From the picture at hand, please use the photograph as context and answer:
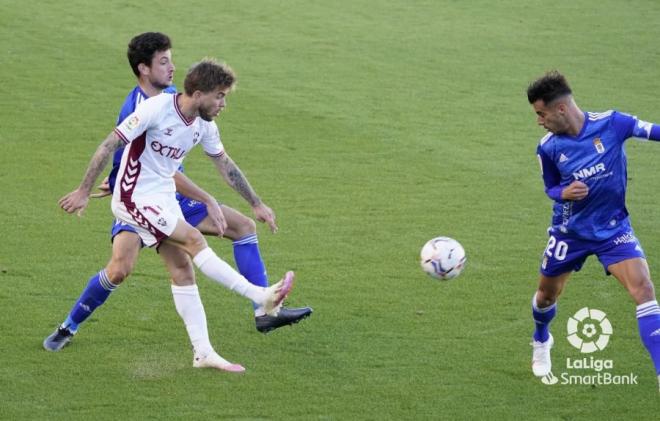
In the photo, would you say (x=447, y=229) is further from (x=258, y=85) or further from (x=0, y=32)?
(x=0, y=32)

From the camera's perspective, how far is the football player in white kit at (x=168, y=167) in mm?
6789

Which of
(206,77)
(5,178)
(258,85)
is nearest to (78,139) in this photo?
(5,178)

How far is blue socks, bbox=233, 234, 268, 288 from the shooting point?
7.80 m

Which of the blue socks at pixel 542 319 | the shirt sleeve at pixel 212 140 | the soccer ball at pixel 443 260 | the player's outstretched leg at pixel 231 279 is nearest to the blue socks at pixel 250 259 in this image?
the shirt sleeve at pixel 212 140

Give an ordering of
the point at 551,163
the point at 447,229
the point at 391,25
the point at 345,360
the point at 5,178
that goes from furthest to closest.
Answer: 1. the point at 391,25
2. the point at 5,178
3. the point at 447,229
4. the point at 345,360
5. the point at 551,163

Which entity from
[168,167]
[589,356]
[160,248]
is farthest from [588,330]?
[168,167]

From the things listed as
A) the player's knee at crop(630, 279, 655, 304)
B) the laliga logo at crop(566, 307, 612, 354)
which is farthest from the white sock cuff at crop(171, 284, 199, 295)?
the player's knee at crop(630, 279, 655, 304)

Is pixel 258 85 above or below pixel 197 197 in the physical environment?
above

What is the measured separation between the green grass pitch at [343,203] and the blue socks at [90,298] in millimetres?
195

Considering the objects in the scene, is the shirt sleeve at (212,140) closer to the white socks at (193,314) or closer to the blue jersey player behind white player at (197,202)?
the blue jersey player behind white player at (197,202)

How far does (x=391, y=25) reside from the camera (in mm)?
19312

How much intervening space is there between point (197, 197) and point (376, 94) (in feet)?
28.5

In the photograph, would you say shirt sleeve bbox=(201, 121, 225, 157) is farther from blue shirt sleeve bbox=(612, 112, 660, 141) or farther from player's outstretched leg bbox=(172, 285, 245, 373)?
blue shirt sleeve bbox=(612, 112, 660, 141)

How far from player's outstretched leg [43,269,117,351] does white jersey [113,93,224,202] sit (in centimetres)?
70
